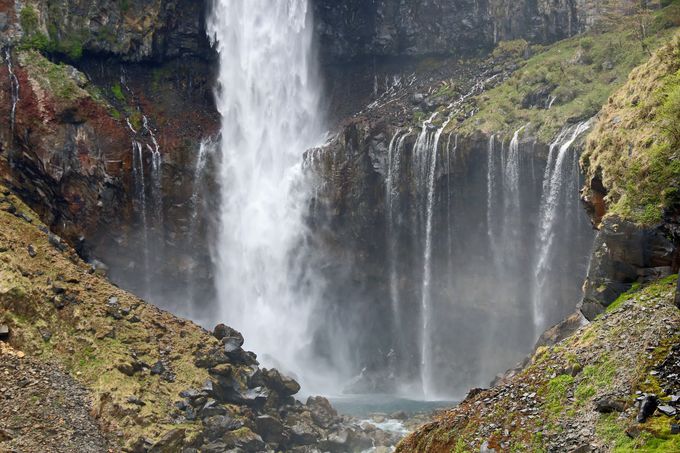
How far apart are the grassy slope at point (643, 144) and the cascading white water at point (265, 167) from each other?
31.7m

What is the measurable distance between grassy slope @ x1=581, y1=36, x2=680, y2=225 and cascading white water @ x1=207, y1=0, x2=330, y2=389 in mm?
31699

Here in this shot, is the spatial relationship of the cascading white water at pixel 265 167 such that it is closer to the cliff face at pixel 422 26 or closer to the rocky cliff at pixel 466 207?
the cliff face at pixel 422 26

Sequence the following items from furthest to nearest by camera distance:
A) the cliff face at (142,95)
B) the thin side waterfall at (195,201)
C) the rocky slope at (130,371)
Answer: the thin side waterfall at (195,201), the cliff face at (142,95), the rocky slope at (130,371)

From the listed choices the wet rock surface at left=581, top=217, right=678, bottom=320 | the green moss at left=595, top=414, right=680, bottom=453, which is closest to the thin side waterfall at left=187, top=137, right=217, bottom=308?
the wet rock surface at left=581, top=217, right=678, bottom=320

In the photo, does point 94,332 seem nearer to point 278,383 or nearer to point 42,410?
point 42,410

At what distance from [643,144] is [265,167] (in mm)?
39270

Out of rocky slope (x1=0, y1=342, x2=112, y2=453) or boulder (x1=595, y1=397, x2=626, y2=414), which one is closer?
boulder (x1=595, y1=397, x2=626, y2=414)

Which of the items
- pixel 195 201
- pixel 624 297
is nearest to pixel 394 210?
pixel 195 201

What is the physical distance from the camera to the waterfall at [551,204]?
39.5 m

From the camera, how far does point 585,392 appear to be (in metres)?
14.2

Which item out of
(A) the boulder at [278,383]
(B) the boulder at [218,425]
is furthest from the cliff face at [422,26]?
(B) the boulder at [218,425]

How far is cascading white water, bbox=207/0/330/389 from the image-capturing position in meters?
51.8

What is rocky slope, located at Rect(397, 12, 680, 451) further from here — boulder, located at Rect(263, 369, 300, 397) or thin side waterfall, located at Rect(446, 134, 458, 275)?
thin side waterfall, located at Rect(446, 134, 458, 275)

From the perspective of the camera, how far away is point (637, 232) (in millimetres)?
17422
